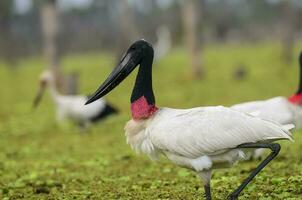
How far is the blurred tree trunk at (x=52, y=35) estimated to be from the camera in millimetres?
22672

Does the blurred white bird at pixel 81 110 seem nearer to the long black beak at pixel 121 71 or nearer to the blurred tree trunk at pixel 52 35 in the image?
the long black beak at pixel 121 71

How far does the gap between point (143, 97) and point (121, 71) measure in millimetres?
464

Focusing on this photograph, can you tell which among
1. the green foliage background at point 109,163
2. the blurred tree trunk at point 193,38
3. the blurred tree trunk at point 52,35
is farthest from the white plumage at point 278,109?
the blurred tree trunk at point 193,38

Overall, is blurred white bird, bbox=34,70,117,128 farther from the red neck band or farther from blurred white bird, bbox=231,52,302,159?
the red neck band

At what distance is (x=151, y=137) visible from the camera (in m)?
6.19

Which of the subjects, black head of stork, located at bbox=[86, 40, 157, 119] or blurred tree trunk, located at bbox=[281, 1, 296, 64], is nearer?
black head of stork, located at bbox=[86, 40, 157, 119]

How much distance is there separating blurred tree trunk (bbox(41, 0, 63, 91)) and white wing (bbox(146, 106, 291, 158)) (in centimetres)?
1704

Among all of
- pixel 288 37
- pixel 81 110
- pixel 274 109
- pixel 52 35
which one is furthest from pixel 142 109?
pixel 288 37

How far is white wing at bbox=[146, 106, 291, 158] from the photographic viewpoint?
5984 millimetres

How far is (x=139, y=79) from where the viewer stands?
659 cm

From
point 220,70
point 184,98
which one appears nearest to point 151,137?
point 184,98

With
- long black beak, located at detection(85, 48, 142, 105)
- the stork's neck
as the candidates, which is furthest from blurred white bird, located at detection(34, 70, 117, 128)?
→ the stork's neck

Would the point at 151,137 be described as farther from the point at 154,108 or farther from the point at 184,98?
the point at 184,98

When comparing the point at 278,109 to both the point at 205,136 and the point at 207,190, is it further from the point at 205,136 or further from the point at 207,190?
the point at 205,136
